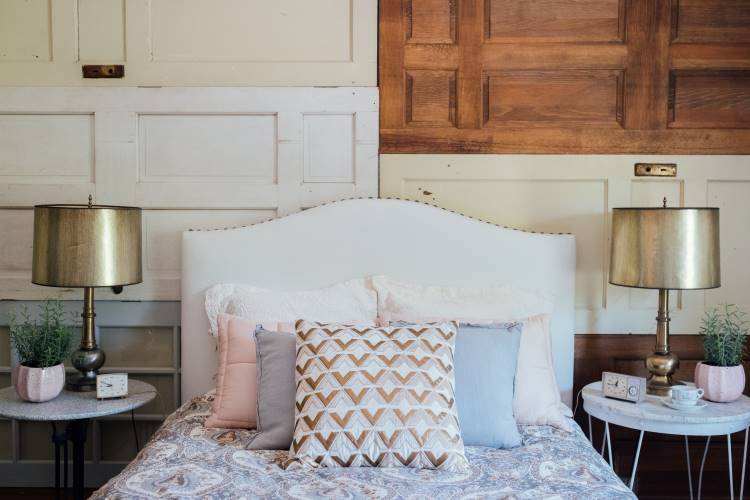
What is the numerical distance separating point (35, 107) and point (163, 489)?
1799mm

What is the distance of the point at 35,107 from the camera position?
288cm

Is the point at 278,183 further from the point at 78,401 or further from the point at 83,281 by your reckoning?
the point at 78,401

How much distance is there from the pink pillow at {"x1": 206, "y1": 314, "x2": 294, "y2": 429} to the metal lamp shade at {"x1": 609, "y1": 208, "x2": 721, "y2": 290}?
122cm

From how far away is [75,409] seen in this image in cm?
241

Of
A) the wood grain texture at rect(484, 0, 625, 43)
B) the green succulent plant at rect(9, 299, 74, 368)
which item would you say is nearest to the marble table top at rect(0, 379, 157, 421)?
the green succulent plant at rect(9, 299, 74, 368)

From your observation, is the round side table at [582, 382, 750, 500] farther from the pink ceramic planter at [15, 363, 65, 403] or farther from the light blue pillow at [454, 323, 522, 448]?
the pink ceramic planter at [15, 363, 65, 403]

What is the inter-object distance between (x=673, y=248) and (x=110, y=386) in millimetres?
1982

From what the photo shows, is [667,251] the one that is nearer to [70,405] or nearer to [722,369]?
[722,369]

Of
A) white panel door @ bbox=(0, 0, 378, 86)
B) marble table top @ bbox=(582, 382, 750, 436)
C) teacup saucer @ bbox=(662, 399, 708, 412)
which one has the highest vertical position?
white panel door @ bbox=(0, 0, 378, 86)

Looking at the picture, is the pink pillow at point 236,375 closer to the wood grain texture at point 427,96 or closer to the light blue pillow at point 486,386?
the light blue pillow at point 486,386

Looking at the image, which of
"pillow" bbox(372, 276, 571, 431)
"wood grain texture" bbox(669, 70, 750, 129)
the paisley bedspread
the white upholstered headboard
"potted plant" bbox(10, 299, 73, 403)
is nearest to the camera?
the paisley bedspread

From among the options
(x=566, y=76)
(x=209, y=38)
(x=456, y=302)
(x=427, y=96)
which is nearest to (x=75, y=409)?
(x=456, y=302)

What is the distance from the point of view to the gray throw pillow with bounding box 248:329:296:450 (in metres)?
2.09

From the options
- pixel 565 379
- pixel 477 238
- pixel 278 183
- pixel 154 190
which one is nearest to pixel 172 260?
pixel 154 190
